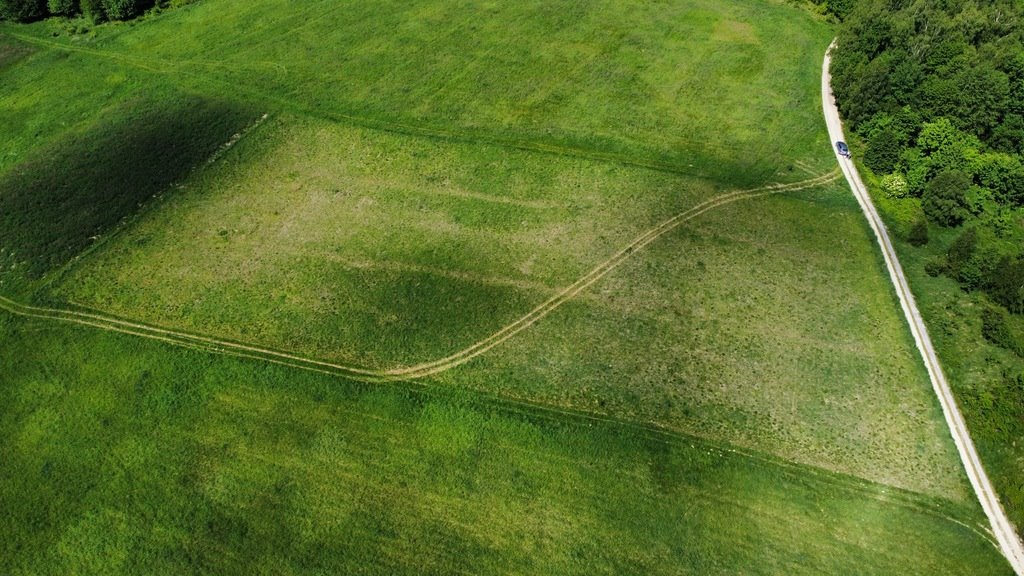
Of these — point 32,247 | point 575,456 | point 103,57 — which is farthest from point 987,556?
point 103,57

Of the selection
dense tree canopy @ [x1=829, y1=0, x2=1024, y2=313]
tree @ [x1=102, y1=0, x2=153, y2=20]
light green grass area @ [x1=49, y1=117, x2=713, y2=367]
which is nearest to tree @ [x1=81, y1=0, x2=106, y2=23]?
tree @ [x1=102, y1=0, x2=153, y2=20]

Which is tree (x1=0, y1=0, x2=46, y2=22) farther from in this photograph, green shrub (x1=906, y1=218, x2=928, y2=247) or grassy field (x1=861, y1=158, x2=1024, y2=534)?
green shrub (x1=906, y1=218, x2=928, y2=247)

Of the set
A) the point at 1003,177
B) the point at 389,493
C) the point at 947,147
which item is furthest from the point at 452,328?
the point at 1003,177

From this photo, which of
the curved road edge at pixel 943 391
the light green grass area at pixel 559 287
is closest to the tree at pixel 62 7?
the light green grass area at pixel 559 287

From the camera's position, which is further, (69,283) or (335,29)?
(335,29)

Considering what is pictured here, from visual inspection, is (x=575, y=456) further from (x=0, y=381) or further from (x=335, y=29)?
(x=335, y=29)

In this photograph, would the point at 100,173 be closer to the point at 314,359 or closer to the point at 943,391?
the point at 314,359
